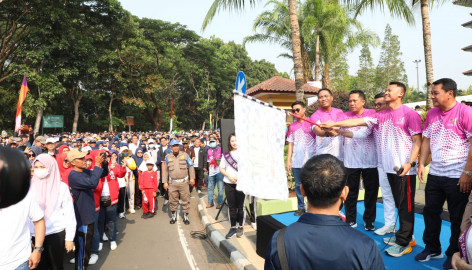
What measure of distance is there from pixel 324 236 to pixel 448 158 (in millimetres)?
2479

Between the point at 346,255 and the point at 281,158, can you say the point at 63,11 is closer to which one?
the point at 281,158

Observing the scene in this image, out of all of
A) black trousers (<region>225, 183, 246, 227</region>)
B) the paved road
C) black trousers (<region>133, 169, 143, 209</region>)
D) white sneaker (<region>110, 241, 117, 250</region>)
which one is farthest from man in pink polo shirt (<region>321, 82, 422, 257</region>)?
black trousers (<region>133, 169, 143, 209</region>)

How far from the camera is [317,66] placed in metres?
19.8

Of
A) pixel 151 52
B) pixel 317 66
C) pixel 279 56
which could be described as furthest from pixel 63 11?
pixel 317 66

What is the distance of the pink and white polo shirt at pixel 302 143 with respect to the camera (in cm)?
511

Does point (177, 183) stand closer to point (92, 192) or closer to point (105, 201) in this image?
point (105, 201)

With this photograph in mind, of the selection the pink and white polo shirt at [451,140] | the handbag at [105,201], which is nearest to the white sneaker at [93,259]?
the handbag at [105,201]

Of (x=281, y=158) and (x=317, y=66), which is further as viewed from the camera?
(x=317, y=66)

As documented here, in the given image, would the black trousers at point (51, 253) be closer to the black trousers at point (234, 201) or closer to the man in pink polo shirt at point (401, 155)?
the black trousers at point (234, 201)

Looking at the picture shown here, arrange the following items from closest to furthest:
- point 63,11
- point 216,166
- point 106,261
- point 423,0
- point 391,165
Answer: point 391,165 → point 106,261 → point 216,166 → point 423,0 → point 63,11

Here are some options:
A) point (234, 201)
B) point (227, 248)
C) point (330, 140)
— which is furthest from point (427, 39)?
point (227, 248)

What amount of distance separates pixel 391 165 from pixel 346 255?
2.68 meters

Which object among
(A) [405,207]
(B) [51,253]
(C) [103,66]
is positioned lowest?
(B) [51,253]

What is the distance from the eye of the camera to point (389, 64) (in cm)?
5400
